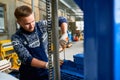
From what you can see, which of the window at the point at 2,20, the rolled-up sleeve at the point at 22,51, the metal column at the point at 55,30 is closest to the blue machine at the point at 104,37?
A: the metal column at the point at 55,30

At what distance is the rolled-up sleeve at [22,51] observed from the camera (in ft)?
4.23

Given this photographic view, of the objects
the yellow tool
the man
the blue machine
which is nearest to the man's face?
the man

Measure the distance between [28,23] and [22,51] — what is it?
0.58 ft

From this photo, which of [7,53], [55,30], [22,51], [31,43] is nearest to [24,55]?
[22,51]

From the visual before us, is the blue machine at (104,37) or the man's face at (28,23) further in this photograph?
the man's face at (28,23)

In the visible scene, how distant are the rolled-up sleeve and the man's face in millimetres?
89

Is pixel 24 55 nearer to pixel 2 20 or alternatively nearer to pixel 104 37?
pixel 104 37

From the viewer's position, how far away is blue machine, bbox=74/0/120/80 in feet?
1.41

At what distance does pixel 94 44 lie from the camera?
0.46m

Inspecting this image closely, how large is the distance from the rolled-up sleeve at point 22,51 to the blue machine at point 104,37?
0.85 metres

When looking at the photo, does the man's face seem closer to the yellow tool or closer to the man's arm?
the man's arm

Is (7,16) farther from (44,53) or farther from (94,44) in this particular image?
(94,44)

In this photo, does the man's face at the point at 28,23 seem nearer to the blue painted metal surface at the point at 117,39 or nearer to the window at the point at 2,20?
the blue painted metal surface at the point at 117,39

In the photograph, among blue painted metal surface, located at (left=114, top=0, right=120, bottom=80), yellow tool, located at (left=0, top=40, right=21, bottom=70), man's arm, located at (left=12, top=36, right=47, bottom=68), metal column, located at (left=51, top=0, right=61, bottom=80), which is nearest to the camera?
blue painted metal surface, located at (left=114, top=0, right=120, bottom=80)
